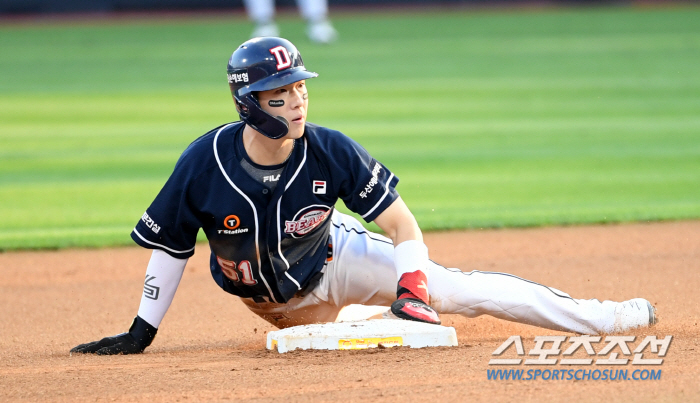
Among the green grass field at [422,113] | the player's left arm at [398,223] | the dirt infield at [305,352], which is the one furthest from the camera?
the green grass field at [422,113]

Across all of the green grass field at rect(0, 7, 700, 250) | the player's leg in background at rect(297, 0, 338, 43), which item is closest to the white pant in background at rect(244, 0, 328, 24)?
the player's leg in background at rect(297, 0, 338, 43)

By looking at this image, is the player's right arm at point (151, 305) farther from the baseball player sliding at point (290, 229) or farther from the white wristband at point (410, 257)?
the white wristband at point (410, 257)

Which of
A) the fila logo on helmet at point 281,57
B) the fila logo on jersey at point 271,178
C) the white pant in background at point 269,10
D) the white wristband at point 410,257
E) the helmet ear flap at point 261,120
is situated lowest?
the white pant in background at point 269,10

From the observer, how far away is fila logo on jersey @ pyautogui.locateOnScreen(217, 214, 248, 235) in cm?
391

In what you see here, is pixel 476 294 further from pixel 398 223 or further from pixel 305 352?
pixel 305 352

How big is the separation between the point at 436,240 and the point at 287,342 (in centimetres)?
342

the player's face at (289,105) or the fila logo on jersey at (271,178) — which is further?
the fila logo on jersey at (271,178)

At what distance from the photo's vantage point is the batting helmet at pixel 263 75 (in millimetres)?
3773

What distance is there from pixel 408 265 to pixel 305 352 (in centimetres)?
57

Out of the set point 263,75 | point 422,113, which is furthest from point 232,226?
point 422,113

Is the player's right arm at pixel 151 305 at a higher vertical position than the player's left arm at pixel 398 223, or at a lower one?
lower

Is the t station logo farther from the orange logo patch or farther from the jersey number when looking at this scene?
the jersey number

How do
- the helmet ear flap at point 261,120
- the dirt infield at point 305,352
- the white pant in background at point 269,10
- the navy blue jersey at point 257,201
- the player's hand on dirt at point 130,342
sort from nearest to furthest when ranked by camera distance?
the dirt infield at point 305,352
the helmet ear flap at point 261,120
the navy blue jersey at point 257,201
the player's hand on dirt at point 130,342
the white pant in background at point 269,10

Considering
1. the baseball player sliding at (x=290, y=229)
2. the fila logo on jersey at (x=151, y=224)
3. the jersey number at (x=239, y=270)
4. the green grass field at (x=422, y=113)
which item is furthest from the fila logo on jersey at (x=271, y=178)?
the green grass field at (x=422, y=113)
